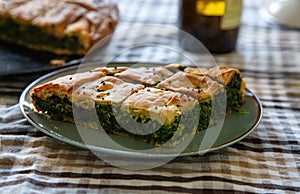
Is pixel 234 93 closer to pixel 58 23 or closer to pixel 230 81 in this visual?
pixel 230 81

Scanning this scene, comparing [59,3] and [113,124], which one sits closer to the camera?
[113,124]

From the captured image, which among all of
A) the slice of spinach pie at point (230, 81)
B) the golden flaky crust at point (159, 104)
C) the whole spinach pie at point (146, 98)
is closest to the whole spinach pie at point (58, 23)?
the whole spinach pie at point (146, 98)

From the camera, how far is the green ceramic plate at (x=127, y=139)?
1.42 meters

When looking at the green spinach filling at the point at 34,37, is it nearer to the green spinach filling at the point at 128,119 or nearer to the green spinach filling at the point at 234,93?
the green spinach filling at the point at 128,119

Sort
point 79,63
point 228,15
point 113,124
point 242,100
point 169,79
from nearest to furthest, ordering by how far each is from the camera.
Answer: point 113,124
point 169,79
point 242,100
point 79,63
point 228,15

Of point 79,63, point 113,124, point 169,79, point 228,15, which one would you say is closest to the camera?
point 113,124

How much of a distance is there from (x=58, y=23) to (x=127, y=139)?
1.05 m

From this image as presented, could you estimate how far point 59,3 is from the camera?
246cm

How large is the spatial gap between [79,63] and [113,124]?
66cm

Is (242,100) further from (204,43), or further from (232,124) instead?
(204,43)

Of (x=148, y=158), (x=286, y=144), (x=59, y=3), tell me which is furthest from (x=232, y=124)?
(x=59, y=3)

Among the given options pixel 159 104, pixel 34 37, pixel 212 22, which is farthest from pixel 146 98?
pixel 34 37

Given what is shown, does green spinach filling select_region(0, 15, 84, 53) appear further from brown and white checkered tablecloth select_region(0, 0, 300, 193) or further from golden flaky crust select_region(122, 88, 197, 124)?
golden flaky crust select_region(122, 88, 197, 124)

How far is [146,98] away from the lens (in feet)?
4.97
